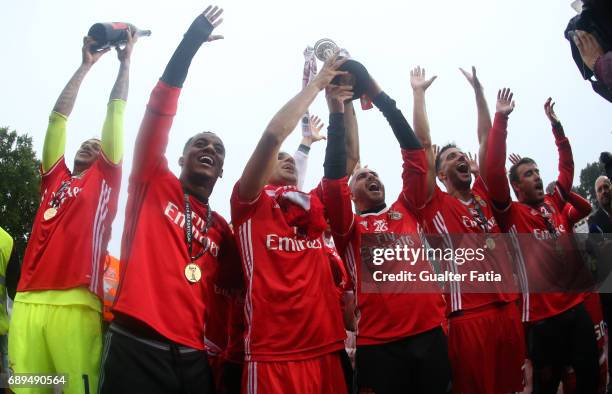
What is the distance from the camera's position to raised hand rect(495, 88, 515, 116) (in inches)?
194

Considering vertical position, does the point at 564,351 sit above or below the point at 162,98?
below

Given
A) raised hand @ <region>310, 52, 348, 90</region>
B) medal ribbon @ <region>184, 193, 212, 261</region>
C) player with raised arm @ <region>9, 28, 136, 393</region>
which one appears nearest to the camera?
→ medal ribbon @ <region>184, 193, 212, 261</region>

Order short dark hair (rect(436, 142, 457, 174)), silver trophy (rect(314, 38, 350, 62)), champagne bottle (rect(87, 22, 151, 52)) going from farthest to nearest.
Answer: short dark hair (rect(436, 142, 457, 174)) < silver trophy (rect(314, 38, 350, 62)) < champagne bottle (rect(87, 22, 151, 52))

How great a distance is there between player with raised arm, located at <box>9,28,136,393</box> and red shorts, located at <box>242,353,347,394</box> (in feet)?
3.84

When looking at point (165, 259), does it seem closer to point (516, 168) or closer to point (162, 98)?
point (162, 98)

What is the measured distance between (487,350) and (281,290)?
7.22 ft

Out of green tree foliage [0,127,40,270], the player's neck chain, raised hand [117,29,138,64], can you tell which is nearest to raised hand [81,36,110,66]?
raised hand [117,29,138,64]

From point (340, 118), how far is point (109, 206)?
2.01 m

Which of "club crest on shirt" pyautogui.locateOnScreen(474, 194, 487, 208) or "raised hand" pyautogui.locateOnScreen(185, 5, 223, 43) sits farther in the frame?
"club crest on shirt" pyautogui.locateOnScreen(474, 194, 487, 208)

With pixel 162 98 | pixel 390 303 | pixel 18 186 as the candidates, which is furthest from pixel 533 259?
pixel 18 186

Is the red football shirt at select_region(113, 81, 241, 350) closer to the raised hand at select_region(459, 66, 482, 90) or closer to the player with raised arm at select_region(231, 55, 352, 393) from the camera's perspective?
the player with raised arm at select_region(231, 55, 352, 393)

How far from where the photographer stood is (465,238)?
4750 mm

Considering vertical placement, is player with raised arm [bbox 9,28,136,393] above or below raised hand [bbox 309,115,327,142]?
below

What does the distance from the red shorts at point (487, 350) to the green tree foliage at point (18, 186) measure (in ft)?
68.1
